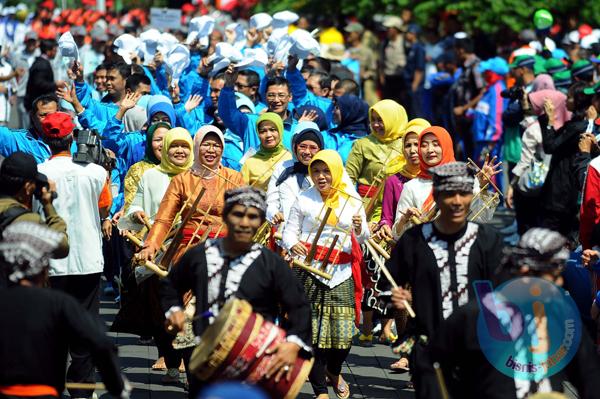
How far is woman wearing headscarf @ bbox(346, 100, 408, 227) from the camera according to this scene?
37.0 feet

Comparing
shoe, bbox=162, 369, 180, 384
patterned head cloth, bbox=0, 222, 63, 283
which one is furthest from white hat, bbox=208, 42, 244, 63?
patterned head cloth, bbox=0, 222, 63, 283

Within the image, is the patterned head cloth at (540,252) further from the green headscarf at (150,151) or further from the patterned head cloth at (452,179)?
the green headscarf at (150,151)

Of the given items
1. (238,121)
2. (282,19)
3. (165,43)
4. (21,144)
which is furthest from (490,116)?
(21,144)

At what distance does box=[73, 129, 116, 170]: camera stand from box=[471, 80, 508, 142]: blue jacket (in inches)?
324

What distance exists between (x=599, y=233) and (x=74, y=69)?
19.5 feet

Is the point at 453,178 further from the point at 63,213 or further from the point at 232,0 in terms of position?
the point at 232,0

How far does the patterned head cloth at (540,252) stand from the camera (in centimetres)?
620

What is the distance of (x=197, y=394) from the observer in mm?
7012

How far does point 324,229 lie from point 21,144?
2.52 metres

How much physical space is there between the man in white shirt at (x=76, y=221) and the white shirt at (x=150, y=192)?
105cm

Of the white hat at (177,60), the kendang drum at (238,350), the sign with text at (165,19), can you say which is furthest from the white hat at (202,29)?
the kendang drum at (238,350)

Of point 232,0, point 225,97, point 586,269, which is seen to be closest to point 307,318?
point 586,269

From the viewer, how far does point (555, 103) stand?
14086 millimetres

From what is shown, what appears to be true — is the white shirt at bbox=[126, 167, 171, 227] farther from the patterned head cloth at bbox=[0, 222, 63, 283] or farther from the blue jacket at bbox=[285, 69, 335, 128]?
the blue jacket at bbox=[285, 69, 335, 128]
